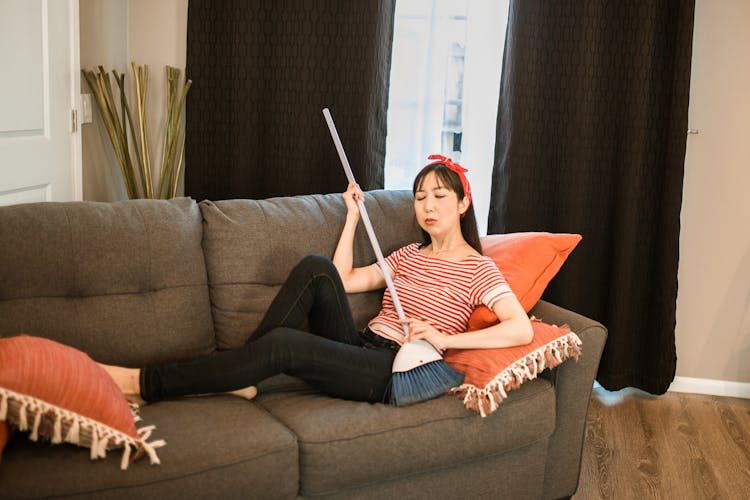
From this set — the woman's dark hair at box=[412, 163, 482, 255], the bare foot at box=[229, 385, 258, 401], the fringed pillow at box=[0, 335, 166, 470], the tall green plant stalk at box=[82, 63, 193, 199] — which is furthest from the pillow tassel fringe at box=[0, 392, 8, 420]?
the tall green plant stalk at box=[82, 63, 193, 199]

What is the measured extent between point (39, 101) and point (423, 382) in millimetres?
1516

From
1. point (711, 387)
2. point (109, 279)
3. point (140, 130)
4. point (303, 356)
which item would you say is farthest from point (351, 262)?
point (711, 387)

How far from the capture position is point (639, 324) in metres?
3.62

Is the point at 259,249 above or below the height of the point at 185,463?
above

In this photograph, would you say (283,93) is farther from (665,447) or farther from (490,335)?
(665,447)

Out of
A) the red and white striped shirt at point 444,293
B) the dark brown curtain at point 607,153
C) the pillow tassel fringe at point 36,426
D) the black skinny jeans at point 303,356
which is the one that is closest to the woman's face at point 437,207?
the red and white striped shirt at point 444,293

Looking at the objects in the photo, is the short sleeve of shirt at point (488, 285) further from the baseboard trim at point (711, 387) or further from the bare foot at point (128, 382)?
Answer: the baseboard trim at point (711, 387)

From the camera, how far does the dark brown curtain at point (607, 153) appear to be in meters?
3.40

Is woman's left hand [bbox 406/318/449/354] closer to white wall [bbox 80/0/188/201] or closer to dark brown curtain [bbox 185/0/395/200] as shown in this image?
dark brown curtain [bbox 185/0/395/200]

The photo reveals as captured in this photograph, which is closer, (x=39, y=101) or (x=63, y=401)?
(x=63, y=401)

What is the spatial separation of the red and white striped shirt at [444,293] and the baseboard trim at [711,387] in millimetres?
1571

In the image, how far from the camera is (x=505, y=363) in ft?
7.66

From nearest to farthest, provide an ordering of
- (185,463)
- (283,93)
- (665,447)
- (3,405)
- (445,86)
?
1. (3,405)
2. (185,463)
3. (665,447)
4. (283,93)
5. (445,86)

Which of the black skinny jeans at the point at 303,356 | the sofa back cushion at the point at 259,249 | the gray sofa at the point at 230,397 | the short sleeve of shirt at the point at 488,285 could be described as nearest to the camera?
the gray sofa at the point at 230,397
